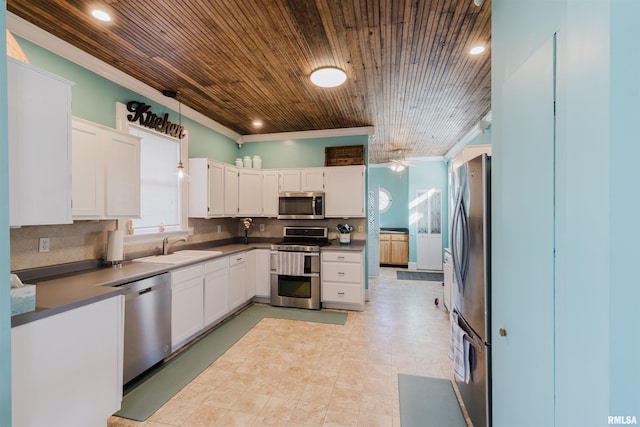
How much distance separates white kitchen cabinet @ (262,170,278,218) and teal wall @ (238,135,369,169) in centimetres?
39

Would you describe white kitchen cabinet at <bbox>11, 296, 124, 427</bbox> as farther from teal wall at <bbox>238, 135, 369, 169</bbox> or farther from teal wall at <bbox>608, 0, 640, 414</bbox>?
teal wall at <bbox>238, 135, 369, 169</bbox>

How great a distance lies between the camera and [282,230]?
4961 millimetres

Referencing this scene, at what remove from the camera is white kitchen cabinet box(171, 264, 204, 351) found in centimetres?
271

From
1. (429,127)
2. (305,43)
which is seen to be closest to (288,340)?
(305,43)

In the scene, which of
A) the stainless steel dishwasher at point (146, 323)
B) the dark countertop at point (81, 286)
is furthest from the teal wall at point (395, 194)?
the stainless steel dishwasher at point (146, 323)

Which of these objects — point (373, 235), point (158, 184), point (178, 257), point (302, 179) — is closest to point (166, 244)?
point (178, 257)

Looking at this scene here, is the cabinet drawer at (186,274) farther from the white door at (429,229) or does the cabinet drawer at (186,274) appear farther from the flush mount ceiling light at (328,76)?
the white door at (429,229)

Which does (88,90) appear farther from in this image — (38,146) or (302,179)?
(302,179)

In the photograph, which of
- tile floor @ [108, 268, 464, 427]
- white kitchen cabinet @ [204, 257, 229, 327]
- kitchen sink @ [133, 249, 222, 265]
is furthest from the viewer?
white kitchen cabinet @ [204, 257, 229, 327]

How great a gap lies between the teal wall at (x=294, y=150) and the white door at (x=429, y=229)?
129 inches

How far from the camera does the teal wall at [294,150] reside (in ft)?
15.6

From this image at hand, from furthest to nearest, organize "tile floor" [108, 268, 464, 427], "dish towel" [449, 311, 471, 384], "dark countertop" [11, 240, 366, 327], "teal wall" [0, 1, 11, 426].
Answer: "tile floor" [108, 268, 464, 427] < "dish towel" [449, 311, 471, 384] < "dark countertop" [11, 240, 366, 327] < "teal wall" [0, 1, 11, 426]

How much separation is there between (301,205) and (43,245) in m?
3.04

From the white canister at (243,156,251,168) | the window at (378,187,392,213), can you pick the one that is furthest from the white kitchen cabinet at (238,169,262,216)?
the window at (378,187,392,213)
